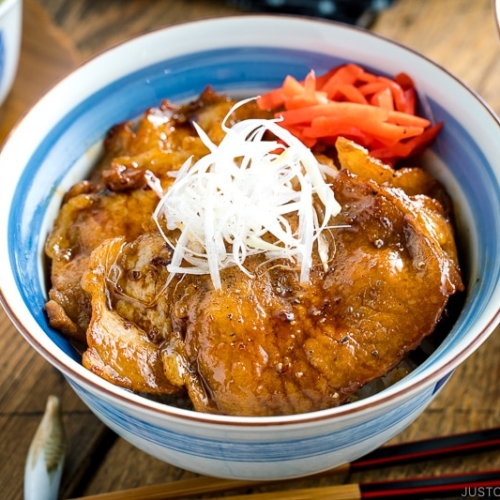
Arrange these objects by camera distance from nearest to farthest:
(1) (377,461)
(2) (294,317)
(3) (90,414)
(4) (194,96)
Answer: (2) (294,317)
(1) (377,461)
(3) (90,414)
(4) (194,96)

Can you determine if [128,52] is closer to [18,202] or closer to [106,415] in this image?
[18,202]

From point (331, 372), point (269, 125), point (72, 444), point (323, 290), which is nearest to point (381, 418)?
point (331, 372)

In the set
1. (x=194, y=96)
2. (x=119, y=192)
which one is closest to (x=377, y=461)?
(x=119, y=192)

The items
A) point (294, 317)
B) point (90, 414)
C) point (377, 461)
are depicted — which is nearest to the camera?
point (294, 317)

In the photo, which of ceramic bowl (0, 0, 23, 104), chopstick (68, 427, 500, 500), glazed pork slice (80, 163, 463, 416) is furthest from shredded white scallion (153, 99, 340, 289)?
ceramic bowl (0, 0, 23, 104)

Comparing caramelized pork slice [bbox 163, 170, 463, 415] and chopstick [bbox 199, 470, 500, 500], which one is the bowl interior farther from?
chopstick [bbox 199, 470, 500, 500]

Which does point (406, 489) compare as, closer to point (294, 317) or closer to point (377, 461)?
point (377, 461)

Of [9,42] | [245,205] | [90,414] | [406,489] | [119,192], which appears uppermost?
[245,205]

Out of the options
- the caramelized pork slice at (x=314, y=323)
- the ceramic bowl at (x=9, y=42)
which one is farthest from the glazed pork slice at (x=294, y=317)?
the ceramic bowl at (x=9, y=42)

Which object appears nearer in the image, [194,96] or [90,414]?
[90,414]
